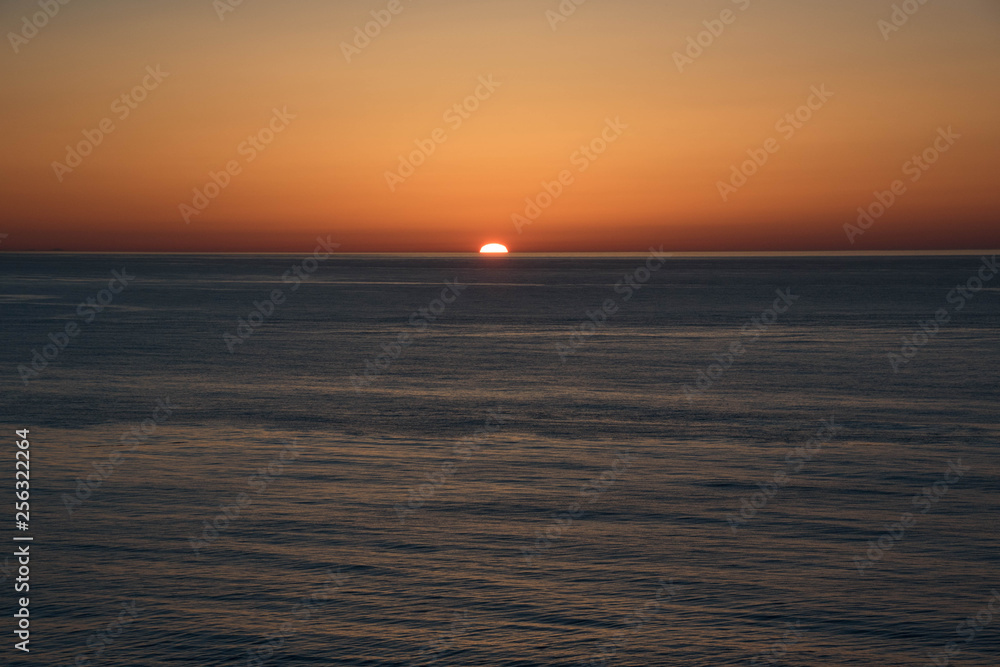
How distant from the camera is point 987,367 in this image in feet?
90.2

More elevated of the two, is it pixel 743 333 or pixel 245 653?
pixel 743 333

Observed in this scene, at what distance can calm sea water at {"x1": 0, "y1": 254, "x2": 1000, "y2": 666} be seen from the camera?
8.34 metres

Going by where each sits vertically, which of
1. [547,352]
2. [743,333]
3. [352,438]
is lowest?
[352,438]

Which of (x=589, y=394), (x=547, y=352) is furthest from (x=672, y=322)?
(x=589, y=394)

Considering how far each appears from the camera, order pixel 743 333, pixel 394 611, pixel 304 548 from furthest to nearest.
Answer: pixel 743 333 → pixel 304 548 → pixel 394 611

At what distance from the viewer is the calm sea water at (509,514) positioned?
8.34m

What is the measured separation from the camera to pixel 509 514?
12023mm

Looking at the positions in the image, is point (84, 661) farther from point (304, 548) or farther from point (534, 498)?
point (534, 498)

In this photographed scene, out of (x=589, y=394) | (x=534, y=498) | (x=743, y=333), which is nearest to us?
(x=534, y=498)

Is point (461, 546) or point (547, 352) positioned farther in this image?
point (547, 352)

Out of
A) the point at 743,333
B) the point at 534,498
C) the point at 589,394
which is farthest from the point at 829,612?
the point at 743,333

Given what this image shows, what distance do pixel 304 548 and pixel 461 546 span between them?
165cm

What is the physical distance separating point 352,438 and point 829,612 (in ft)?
32.1

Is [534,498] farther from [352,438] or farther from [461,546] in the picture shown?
[352,438]
